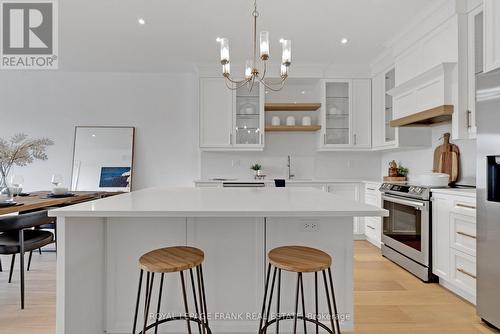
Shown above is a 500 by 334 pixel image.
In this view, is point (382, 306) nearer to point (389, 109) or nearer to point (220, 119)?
point (389, 109)

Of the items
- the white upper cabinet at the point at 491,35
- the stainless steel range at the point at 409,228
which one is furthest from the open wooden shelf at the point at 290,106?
the white upper cabinet at the point at 491,35

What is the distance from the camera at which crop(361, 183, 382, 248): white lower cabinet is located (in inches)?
150

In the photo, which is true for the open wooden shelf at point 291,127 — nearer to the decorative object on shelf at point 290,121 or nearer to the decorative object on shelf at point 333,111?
the decorative object on shelf at point 290,121

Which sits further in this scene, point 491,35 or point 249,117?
point 249,117

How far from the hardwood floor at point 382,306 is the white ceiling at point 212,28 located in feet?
9.01

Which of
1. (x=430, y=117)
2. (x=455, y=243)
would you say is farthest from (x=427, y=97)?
(x=455, y=243)

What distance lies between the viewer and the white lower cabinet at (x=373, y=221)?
3.82 metres

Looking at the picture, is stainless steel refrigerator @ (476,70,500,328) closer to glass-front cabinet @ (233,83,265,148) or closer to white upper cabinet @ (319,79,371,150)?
white upper cabinet @ (319,79,371,150)

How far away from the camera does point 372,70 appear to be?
4.44 meters

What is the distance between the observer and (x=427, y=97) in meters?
3.04

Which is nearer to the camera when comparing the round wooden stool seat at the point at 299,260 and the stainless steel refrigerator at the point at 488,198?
the round wooden stool seat at the point at 299,260

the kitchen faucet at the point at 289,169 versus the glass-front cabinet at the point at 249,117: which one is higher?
the glass-front cabinet at the point at 249,117

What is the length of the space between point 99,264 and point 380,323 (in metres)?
2.00

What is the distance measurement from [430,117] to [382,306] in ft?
6.30
